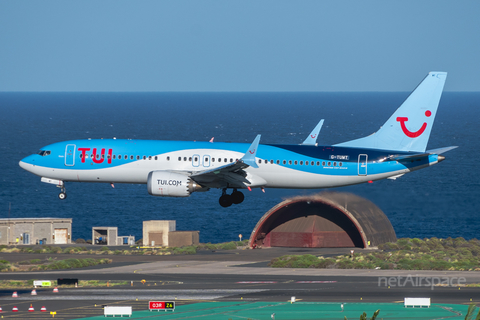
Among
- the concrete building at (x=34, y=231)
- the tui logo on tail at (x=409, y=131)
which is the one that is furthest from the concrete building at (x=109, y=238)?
the tui logo on tail at (x=409, y=131)

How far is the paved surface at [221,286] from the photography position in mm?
51312

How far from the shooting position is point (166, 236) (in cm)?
9238

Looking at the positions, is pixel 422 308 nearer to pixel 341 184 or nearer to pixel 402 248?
pixel 341 184

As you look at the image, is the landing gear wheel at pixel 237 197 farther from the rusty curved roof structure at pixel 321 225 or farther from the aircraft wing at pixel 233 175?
the rusty curved roof structure at pixel 321 225

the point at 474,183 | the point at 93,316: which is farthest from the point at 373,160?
the point at 474,183

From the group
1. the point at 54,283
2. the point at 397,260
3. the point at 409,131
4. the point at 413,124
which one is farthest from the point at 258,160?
the point at 397,260

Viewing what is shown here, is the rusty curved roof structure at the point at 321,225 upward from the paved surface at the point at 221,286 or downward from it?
upward

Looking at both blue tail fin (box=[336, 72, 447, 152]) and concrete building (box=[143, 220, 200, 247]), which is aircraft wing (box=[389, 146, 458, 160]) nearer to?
blue tail fin (box=[336, 72, 447, 152])

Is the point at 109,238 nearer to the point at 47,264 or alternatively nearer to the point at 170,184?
the point at 47,264

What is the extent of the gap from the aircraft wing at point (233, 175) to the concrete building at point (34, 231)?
43.2 metres

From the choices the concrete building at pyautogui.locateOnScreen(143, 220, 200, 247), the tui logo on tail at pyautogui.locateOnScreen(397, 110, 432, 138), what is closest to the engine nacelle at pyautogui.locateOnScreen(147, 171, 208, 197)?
the tui logo on tail at pyautogui.locateOnScreen(397, 110, 432, 138)

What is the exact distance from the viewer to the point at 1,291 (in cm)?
5628

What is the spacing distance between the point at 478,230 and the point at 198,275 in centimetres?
6596

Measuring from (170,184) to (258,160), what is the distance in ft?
22.6
